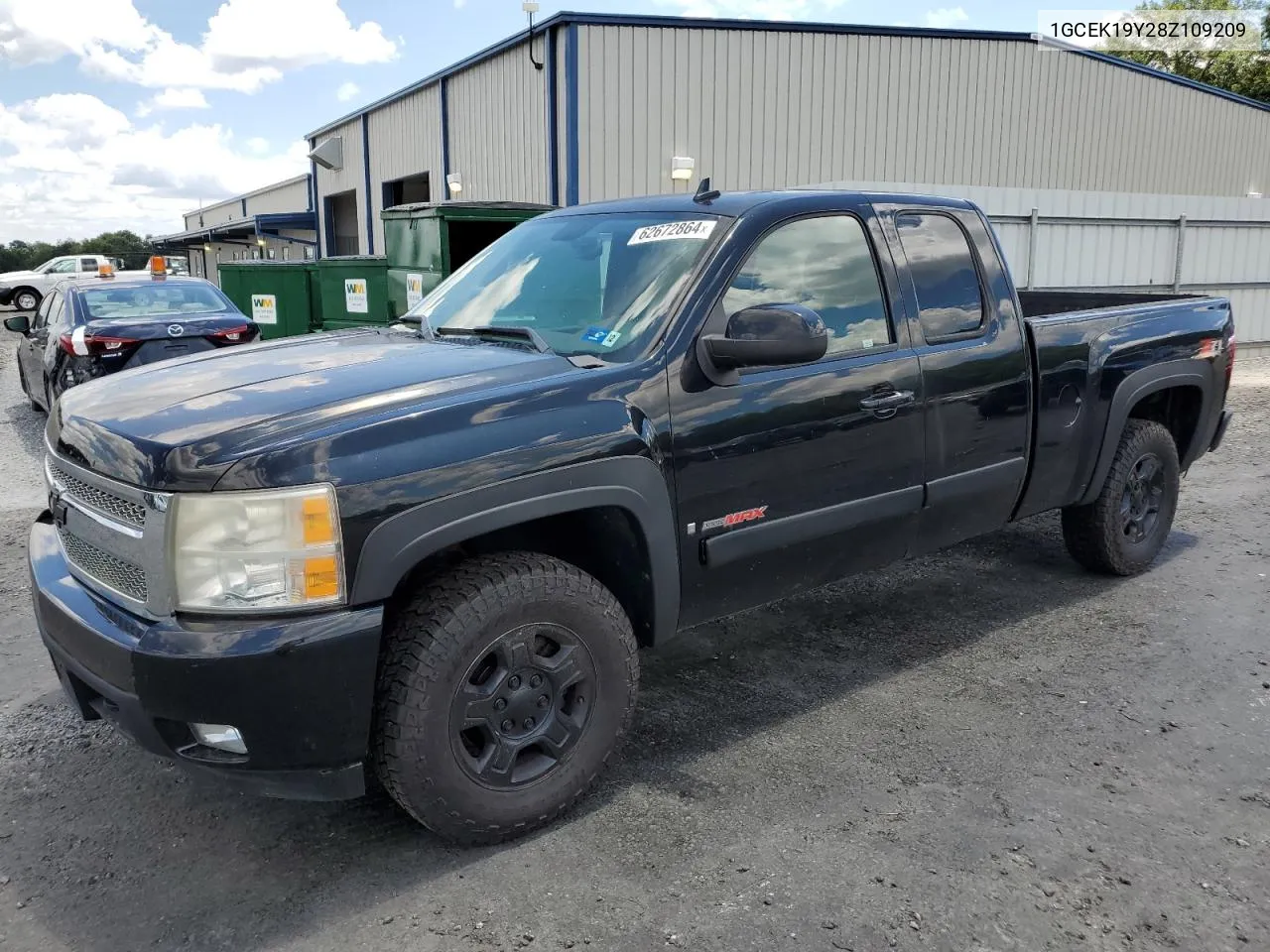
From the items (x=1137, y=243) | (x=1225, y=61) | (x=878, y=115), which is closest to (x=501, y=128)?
(x=878, y=115)

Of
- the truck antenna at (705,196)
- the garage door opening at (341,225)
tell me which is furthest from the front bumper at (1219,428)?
the garage door opening at (341,225)

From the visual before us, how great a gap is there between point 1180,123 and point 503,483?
70.1 ft

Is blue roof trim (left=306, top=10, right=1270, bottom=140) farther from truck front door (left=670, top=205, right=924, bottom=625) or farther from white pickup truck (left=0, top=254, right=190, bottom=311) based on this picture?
white pickup truck (left=0, top=254, right=190, bottom=311)

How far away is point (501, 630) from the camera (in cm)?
286

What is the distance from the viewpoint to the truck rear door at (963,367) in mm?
4020

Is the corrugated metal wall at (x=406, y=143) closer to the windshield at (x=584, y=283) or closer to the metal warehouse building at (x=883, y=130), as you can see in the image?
the metal warehouse building at (x=883, y=130)

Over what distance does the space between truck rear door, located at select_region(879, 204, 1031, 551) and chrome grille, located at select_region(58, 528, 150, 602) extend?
2744 mm

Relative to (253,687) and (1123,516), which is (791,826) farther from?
(1123,516)

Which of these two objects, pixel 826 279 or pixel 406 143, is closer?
pixel 826 279

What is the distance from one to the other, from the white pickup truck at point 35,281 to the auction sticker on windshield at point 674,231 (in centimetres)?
3263

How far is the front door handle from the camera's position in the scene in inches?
147

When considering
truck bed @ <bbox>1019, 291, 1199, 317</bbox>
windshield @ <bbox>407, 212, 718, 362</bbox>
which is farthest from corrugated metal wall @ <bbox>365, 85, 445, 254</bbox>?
windshield @ <bbox>407, 212, 718, 362</bbox>

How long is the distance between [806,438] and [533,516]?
1.12 m

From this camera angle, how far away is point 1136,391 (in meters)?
4.95
